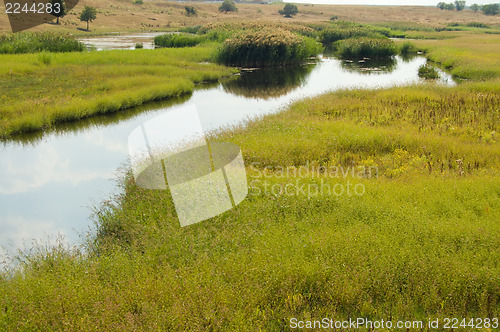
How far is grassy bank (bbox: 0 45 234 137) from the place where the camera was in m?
Answer: 15.8

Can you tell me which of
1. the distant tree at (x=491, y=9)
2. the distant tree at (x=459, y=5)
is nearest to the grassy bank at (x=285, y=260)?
the distant tree at (x=491, y=9)

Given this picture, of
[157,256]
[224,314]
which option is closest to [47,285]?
[157,256]

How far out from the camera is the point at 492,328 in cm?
457

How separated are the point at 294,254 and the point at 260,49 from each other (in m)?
26.4

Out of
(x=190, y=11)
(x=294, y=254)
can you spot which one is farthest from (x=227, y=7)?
(x=294, y=254)

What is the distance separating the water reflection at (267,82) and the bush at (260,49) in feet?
3.36

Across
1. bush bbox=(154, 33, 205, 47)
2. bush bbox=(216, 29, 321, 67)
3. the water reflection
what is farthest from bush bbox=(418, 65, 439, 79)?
bush bbox=(154, 33, 205, 47)

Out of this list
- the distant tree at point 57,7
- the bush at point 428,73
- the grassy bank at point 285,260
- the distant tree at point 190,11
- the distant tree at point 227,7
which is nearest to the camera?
the grassy bank at point 285,260

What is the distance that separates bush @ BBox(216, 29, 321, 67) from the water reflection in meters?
1.03

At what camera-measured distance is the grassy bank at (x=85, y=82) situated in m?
15.8

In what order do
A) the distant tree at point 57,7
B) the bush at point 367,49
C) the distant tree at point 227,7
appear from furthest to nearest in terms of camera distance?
the distant tree at point 227,7 < the distant tree at point 57,7 < the bush at point 367,49

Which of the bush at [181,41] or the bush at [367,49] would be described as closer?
the bush at [367,49]

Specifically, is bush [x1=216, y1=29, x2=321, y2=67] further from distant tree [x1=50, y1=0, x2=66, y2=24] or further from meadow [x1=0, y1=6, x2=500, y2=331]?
distant tree [x1=50, y1=0, x2=66, y2=24]

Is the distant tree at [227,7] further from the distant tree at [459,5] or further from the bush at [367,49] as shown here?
the bush at [367,49]
